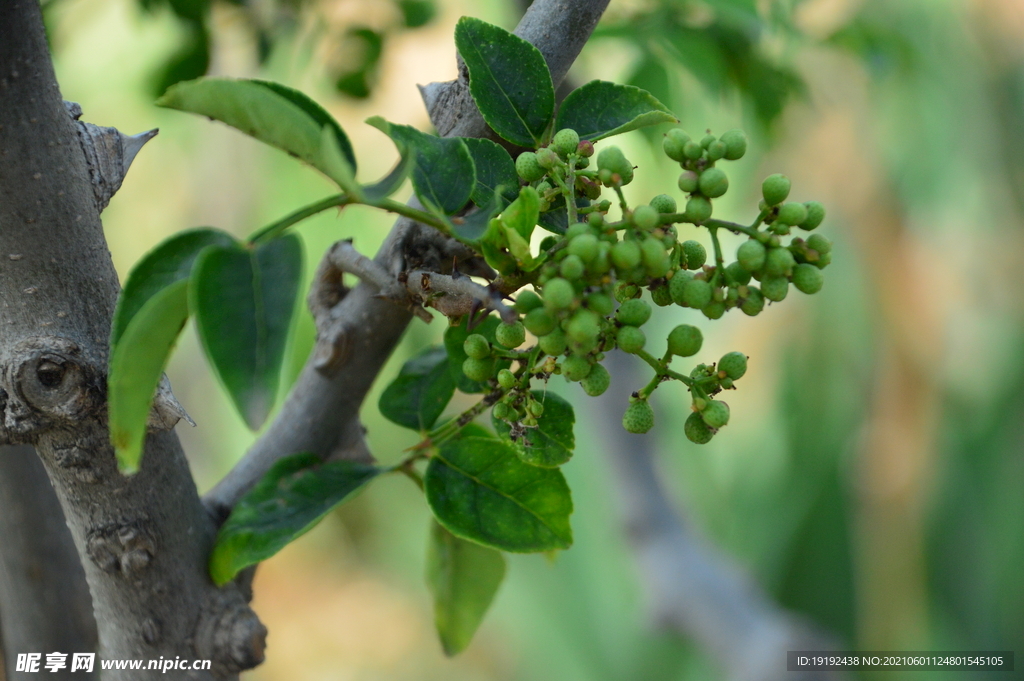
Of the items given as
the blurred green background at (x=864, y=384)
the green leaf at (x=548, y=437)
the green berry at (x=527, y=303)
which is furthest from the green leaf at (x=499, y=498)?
the blurred green background at (x=864, y=384)

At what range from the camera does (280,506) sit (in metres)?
0.45

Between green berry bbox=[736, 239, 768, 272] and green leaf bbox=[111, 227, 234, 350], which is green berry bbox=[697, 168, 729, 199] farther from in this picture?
green leaf bbox=[111, 227, 234, 350]

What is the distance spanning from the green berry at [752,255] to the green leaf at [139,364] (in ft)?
0.71

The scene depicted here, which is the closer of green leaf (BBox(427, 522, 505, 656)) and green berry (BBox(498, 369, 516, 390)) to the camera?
green berry (BBox(498, 369, 516, 390))

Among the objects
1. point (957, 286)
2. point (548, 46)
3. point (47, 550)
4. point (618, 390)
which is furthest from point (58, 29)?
point (957, 286)

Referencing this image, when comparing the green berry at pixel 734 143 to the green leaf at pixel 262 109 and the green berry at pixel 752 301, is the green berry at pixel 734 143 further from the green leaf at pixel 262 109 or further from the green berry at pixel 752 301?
the green leaf at pixel 262 109

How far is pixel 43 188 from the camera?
360mm

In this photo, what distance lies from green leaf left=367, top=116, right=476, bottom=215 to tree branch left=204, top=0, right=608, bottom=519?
76 mm

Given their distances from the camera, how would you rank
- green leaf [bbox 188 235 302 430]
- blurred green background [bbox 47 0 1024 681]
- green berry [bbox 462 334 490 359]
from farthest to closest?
blurred green background [bbox 47 0 1024 681], green berry [bbox 462 334 490 359], green leaf [bbox 188 235 302 430]

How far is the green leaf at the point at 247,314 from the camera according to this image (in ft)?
0.86

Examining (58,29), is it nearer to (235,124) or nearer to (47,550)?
(47,550)

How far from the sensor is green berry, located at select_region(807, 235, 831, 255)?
0.34 m

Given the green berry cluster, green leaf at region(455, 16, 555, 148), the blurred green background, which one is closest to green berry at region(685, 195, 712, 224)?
the green berry cluster

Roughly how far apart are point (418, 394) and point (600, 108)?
0.22 meters
